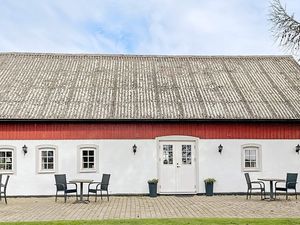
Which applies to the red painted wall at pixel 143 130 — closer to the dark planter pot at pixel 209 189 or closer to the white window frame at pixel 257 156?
the white window frame at pixel 257 156

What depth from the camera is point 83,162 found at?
62.3ft

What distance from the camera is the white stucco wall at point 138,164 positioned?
1870cm

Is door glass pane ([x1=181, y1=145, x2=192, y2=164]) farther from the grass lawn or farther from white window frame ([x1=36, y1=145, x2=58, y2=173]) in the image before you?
the grass lawn

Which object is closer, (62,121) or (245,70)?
(62,121)

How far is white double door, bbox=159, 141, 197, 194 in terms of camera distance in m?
19.1

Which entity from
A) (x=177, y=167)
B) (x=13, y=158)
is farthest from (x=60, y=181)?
(x=177, y=167)

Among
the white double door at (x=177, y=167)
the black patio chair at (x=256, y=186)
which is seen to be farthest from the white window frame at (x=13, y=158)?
the black patio chair at (x=256, y=186)

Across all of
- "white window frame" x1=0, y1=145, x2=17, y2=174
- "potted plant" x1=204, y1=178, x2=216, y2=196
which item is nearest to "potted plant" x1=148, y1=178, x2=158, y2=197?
"potted plant" x1=204, y1=178, x2=216, y2=196

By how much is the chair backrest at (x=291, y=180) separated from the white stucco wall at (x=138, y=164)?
1237mm

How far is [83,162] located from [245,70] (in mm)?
9865

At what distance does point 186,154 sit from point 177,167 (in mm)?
632

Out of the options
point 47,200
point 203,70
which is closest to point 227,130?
point 203,70

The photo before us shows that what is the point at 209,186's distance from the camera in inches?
742

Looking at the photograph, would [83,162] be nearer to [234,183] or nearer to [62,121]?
[62,121]
